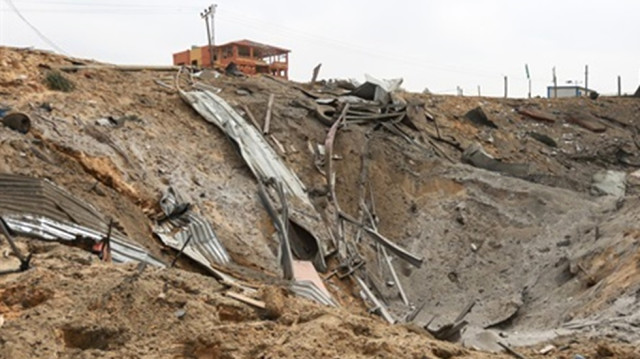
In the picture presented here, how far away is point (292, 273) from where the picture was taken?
9.03 meters

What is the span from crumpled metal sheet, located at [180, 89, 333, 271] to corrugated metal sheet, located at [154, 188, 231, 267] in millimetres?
1934

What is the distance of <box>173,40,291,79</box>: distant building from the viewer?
28.5m

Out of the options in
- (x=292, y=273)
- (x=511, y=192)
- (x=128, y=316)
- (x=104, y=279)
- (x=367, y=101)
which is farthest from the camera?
(x=367, y=101)

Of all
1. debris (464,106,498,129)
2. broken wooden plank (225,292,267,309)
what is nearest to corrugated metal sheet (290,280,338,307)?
broken wooden plank (225,292,267,309)

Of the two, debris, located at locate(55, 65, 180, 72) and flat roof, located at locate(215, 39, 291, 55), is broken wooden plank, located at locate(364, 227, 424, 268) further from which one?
flat roof, located at locate(215, 39, 291, 55)

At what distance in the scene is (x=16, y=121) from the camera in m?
9.19

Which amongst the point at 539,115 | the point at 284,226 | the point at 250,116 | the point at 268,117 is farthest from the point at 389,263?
the point at 539,115

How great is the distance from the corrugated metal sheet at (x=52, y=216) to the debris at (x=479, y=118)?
13829mm

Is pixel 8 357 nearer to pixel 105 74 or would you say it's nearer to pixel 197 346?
pixel 197 346

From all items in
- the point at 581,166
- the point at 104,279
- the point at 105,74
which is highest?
the point at 105,74

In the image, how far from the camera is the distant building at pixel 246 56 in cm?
2855

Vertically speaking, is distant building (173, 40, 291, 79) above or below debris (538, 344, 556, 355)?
above

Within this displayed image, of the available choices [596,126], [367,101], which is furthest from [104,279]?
[596,126]

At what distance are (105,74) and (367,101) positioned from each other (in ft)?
19.8
